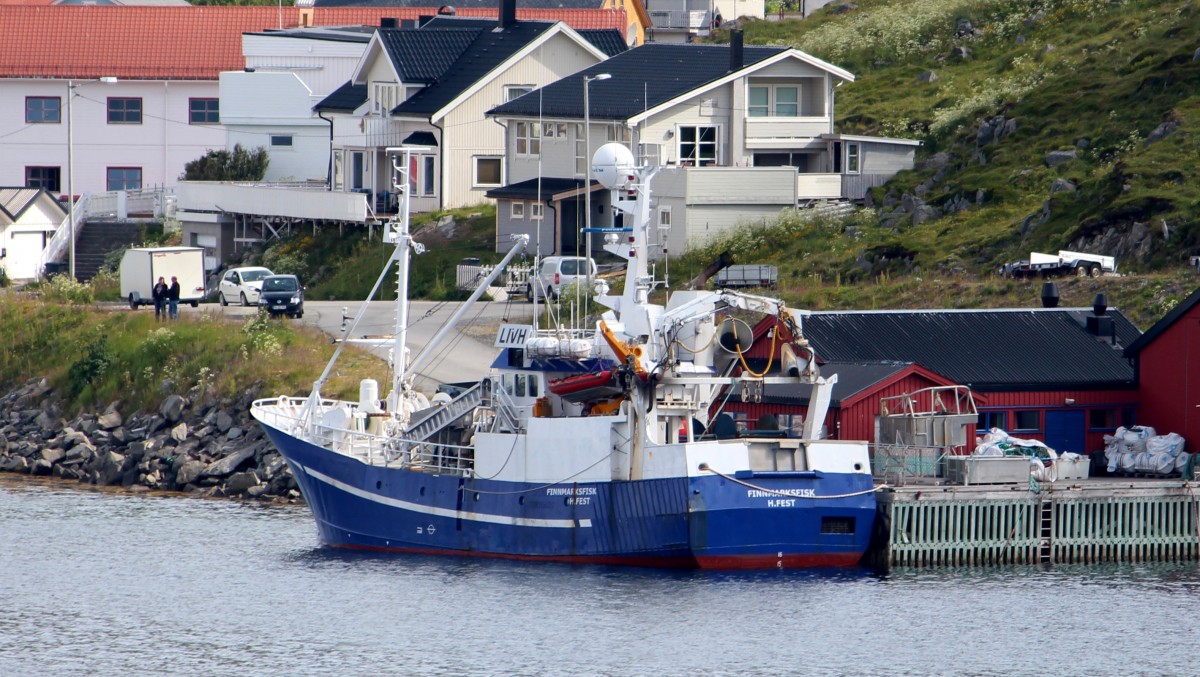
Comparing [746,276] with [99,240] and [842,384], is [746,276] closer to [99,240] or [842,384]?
[842,384]

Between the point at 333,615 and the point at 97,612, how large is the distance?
179 inches

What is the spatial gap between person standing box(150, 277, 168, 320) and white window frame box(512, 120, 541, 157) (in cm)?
1722

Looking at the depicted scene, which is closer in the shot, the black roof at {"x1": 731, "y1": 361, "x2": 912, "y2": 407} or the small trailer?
the black roof at {"x1": 731, "y1": 361, "x2": 912, "y2": 407}

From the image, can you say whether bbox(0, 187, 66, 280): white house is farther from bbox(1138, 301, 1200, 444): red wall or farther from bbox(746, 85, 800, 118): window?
bbox(1138, 301, 1200, 444): red wall

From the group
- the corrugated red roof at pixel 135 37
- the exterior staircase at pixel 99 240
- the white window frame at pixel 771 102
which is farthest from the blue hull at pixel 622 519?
the corrugated red roof at pixel 135 37

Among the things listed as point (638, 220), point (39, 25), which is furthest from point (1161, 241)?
point (39, 25)

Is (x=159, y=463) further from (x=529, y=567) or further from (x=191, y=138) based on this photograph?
(x=191, y=138)

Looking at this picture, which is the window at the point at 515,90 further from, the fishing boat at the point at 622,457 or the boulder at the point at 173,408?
the fishing boat at the point at 622,457

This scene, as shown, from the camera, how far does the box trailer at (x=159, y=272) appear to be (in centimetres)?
6738

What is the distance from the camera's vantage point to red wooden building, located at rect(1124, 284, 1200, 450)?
4388cm

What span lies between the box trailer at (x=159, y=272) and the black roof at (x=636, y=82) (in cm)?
1324

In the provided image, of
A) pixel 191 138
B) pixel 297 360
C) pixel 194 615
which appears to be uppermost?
pixel 191 138

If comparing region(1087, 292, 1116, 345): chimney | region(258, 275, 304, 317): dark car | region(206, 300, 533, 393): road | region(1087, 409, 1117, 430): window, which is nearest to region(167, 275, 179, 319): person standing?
region(206, 300, 533, 393): road

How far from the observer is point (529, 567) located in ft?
132
